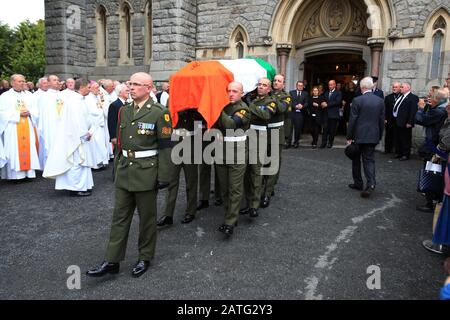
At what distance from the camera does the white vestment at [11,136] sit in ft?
23.3

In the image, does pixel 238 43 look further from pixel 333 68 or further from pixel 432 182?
pixel 432 182

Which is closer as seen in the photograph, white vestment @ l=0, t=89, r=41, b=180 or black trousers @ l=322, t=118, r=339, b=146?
white vestment @ l=0, t=89, r=41, b=180

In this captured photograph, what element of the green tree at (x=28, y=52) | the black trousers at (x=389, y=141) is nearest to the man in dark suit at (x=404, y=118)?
the black trousers at (x=389, y=141)

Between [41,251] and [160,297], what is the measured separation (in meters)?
1.70

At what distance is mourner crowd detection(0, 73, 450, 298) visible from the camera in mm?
3469

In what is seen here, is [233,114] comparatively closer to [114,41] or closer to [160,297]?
[160,297]

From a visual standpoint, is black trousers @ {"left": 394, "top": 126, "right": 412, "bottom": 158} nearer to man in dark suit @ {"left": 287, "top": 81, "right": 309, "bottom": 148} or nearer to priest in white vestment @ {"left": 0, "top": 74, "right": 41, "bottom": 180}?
man in dark suit @ {"left": 287, "top": 81, "right": 309, "bottom": 148}

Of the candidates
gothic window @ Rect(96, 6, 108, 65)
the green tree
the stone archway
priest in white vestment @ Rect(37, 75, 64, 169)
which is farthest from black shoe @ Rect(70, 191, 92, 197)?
the green tree

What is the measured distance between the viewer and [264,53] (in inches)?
455

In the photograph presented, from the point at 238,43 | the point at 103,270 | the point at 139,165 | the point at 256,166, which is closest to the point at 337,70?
the point at 238,43

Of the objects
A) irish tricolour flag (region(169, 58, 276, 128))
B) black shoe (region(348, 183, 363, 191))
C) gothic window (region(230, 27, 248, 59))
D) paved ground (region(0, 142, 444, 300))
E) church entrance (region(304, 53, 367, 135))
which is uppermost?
gothic window (region(230, 27, 248, 59))

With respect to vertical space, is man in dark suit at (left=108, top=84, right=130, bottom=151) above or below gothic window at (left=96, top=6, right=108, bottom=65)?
below

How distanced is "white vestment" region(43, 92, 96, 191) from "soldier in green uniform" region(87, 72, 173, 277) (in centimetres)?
293

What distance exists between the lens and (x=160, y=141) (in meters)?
3.47
